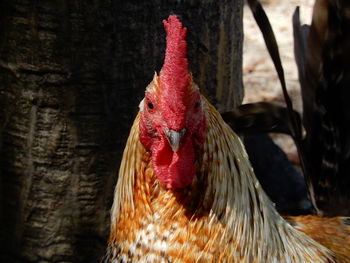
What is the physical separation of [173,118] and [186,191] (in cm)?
39

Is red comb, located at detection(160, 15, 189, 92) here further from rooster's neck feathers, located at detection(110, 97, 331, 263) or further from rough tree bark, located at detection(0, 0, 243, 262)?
rough tree bark, located at detection(0, 0, 243, 262)

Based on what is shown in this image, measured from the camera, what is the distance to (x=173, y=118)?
2.13m

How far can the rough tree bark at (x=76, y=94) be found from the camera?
2.88 meters

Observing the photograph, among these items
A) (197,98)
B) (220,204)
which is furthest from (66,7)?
(220,204)

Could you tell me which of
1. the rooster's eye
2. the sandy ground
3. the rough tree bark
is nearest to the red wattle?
the rooster's eye

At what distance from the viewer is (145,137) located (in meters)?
2.31

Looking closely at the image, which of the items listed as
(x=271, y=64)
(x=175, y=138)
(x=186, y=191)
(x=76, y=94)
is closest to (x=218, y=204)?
(x=186, y=191)

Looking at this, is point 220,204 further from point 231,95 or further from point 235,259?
point 231,95

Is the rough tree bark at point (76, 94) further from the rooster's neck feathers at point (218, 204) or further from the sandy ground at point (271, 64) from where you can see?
the sandy ground at point (271, 64)

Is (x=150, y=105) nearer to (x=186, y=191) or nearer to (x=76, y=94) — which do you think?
(x=186, y=191)

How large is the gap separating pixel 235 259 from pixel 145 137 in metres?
0.66

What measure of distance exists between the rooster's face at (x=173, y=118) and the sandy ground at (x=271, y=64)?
292 cm

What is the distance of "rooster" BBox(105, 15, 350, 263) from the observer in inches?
86.6

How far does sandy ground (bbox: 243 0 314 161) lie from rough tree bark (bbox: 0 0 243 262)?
83.2 inches
